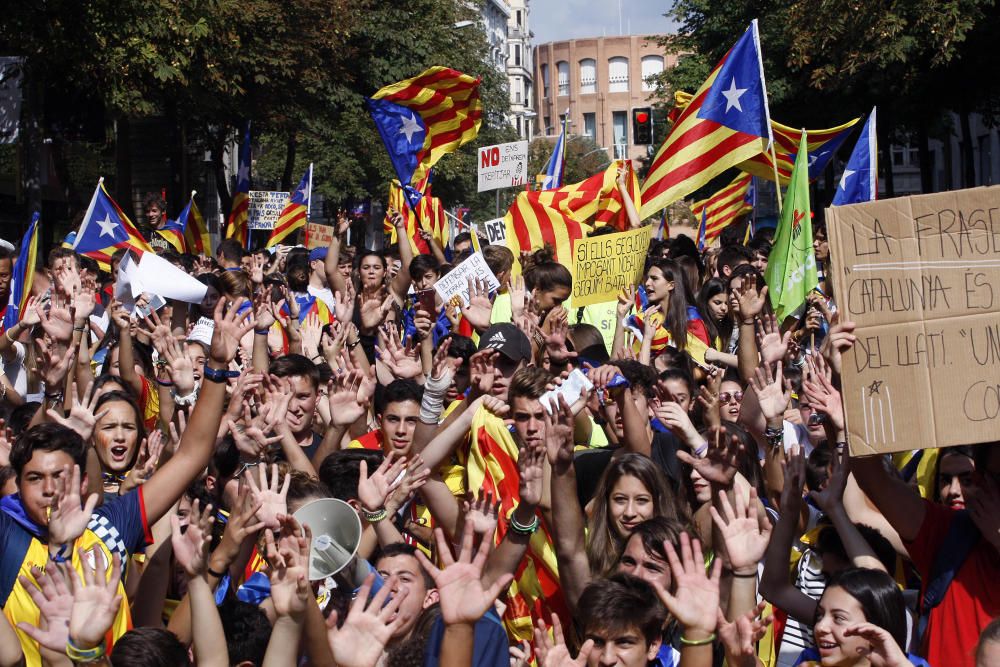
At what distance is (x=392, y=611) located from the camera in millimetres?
3559

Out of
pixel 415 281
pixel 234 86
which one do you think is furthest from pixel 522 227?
pixel 234 86

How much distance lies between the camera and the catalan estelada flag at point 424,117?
1266 centimetres

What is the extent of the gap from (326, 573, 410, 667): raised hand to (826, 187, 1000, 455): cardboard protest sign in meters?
1.51

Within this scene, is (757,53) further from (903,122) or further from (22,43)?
(903,122)

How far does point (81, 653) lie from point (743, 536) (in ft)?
6.14

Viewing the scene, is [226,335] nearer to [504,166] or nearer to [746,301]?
[746,301]

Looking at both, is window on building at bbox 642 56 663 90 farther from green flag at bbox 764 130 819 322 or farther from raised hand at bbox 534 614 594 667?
raised hand at bbox 534 614 594 667

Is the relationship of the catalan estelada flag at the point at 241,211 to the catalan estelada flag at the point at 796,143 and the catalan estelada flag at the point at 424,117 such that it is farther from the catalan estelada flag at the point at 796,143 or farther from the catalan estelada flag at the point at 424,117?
the catalan estelada flag at the point at 796,143

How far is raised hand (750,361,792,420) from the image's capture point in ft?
17.2

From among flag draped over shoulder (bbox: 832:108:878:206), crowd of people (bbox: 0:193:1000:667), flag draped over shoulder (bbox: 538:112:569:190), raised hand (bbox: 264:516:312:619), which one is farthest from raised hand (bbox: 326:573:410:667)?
flag draped over shoulder (bbox: 538:112:569:190)

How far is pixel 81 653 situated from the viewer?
3332 millimetres

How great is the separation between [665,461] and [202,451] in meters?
2.13

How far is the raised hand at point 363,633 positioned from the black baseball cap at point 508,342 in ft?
7.62

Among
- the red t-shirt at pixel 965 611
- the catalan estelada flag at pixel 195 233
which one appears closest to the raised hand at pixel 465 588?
the red t-shirt at pixel 965 611
